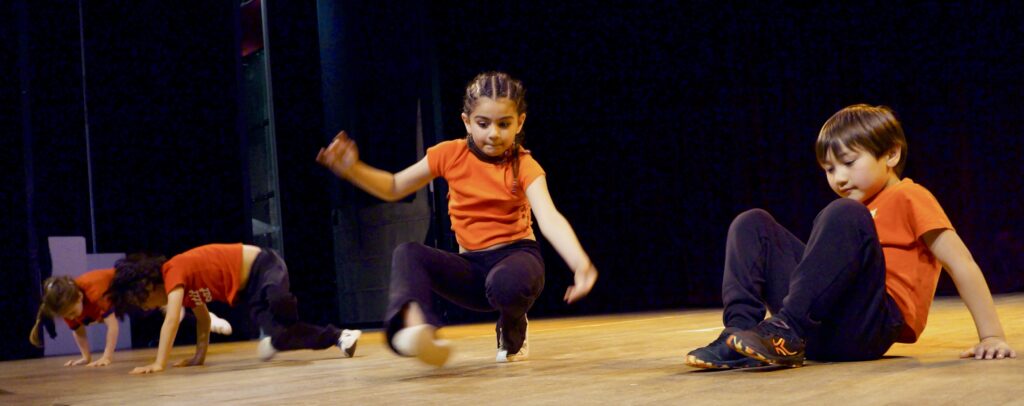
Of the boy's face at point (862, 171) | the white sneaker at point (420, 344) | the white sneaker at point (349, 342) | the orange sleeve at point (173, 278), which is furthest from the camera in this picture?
the orange sleeve at point (173, 278)


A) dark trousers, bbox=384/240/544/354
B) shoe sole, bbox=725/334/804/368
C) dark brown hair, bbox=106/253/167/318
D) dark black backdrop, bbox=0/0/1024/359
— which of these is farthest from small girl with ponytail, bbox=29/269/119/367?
shoe sole, bbox=725/334/804/368

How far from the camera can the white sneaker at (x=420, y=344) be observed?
196cm

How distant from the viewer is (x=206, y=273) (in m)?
3.64

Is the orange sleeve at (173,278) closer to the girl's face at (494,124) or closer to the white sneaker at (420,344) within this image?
the girl's face at (494,124)

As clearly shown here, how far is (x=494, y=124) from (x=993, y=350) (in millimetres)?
1173

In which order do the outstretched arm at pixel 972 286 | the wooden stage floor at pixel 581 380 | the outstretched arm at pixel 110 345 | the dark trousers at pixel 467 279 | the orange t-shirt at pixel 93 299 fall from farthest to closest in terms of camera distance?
the orange t-shirt at pixel 93 299
the outstretched arm at pixel 110 345
the dark trousers at pixel 467 279
the outstretched arm at pixel 972 286
the wooden stage floor at pixel 581 380

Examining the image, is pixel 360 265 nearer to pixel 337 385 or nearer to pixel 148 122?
pixel 148 122

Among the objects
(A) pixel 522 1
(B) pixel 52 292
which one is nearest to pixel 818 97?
(A) pixel 522 1

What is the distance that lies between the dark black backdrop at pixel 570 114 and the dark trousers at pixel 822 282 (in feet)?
14.0

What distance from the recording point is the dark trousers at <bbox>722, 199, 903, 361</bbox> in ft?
5.49

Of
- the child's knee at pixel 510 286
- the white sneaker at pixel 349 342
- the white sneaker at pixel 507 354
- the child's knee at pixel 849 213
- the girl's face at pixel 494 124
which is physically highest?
the girl's face at pixel 494 124

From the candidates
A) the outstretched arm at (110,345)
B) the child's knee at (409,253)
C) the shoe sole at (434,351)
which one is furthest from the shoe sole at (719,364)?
the outstretched arm at (110,345)

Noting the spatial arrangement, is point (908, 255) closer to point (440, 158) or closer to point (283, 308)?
point (440, 158)

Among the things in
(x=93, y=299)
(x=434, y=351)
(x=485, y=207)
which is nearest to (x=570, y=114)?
(x=93, y=299)
